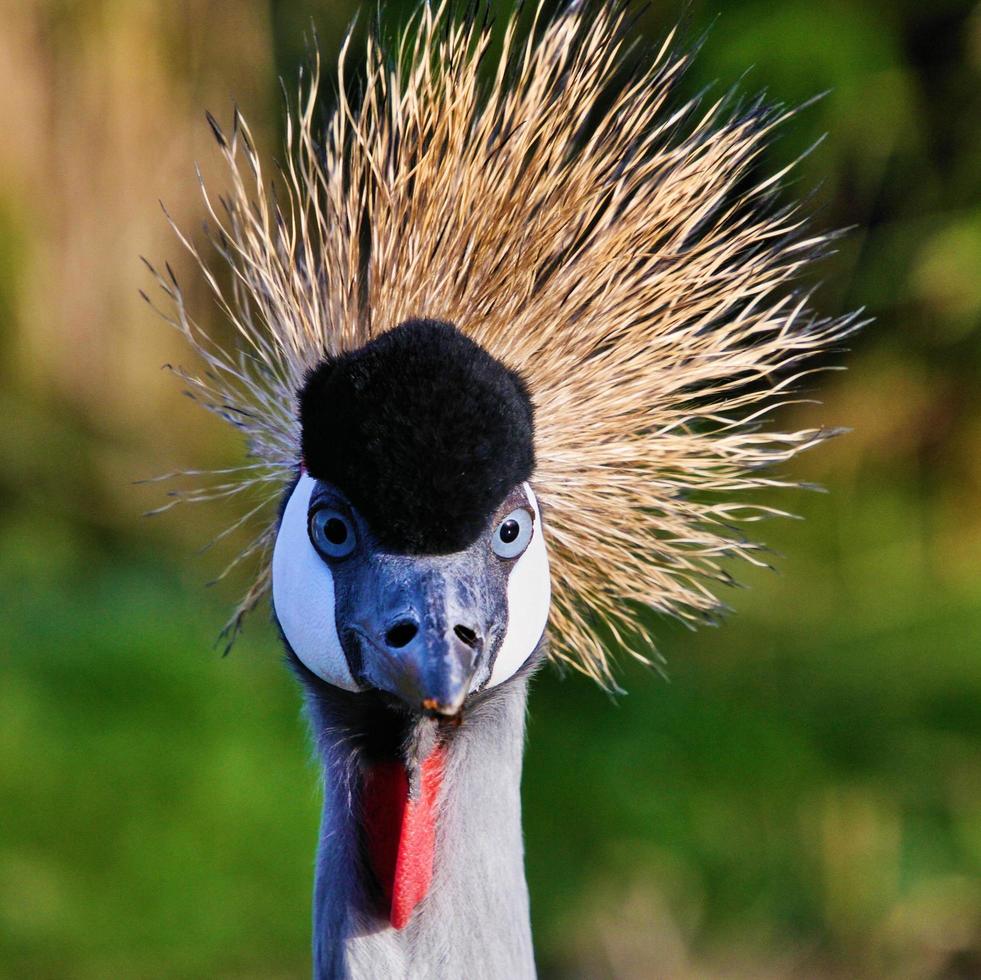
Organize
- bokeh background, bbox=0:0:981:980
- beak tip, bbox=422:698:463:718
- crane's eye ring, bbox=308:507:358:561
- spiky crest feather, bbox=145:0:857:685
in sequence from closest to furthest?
1. beak tip, bbox=422:698:463:718
2. crane's eye ring, bbox=308:507:358:561
3. spiky crest feather, bbox=145:0:857:685
4. bokeh background, bbox=0:0:981:980

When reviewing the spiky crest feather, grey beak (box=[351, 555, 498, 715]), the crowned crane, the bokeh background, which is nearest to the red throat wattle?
the crowned crane

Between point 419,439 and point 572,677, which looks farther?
point 572,677

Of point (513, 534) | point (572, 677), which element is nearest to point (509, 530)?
point (513, 534)

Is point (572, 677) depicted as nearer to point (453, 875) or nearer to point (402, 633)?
point (453, 875)

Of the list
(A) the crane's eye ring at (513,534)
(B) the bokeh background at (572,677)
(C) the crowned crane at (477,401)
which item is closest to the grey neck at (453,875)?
(C) the crowned crane at (477,401)

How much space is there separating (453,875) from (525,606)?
23 centimetres

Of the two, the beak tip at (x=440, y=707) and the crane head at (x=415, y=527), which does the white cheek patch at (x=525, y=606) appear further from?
the beak tip at (x=440, y=707)

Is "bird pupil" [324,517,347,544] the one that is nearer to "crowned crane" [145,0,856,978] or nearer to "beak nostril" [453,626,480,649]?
"crowned crane" [145,0,856,978]

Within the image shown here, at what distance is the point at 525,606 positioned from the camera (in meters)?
1.04

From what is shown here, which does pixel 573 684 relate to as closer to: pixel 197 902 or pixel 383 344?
pixel 197 902

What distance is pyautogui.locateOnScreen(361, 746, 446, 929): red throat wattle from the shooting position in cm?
104

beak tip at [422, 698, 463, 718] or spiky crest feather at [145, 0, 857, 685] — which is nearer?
beak tip at [422, 698, 463, 718]

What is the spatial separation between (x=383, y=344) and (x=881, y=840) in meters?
1.91

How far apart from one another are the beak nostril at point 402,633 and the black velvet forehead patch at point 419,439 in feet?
0.20
